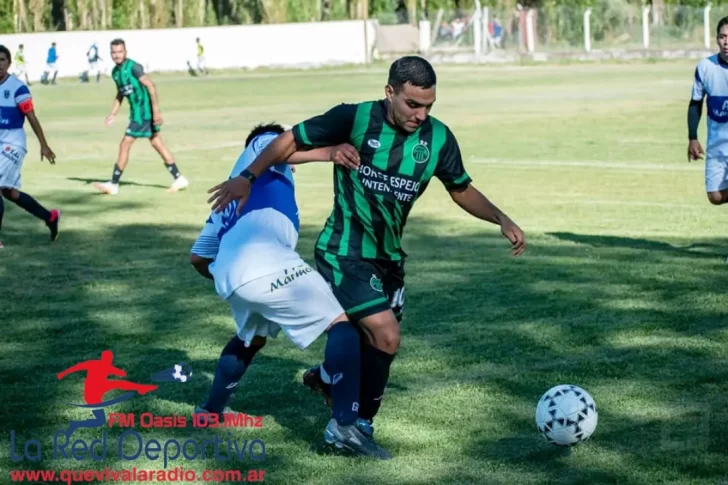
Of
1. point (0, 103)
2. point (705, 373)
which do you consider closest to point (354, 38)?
point (0, 103)

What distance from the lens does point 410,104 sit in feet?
19.1

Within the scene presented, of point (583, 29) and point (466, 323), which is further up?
point (583, 29)

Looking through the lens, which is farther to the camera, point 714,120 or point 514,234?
point 714,120

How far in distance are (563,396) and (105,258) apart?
6923 mm

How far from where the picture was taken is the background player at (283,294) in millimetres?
5859

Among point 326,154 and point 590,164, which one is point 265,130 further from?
point 590,164

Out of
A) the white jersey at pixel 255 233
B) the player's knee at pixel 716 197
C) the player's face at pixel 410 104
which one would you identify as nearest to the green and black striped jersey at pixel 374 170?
the player's face at pixel 410 104

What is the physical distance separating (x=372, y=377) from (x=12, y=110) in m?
8.21

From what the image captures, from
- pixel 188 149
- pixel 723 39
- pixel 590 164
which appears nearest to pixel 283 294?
pixel 723 39

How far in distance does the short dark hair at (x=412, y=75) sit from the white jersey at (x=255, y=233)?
81 centimetres

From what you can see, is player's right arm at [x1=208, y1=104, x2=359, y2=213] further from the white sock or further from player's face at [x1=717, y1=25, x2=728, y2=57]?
player's face at [x1=717, y1=25, x2=728, y2=57]

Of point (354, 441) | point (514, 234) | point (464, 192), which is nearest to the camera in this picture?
point (354, 441)

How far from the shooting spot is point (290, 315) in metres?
5.89

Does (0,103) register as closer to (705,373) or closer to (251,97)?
(705,373)
